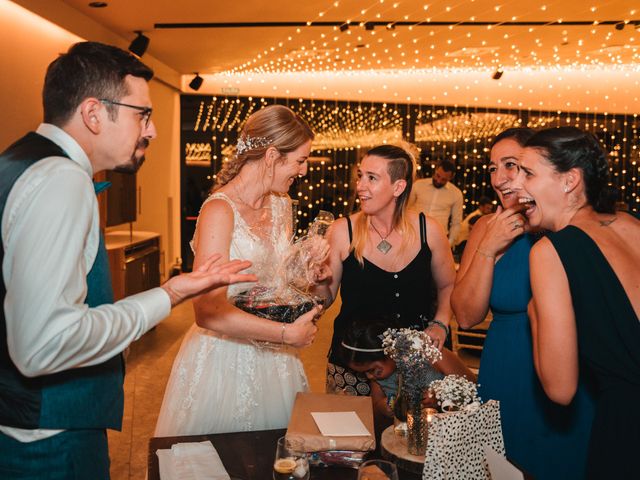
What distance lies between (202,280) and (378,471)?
0.62 m

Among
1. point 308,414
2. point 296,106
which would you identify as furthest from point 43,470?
point 296,106

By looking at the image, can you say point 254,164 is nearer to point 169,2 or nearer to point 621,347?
point 621,347

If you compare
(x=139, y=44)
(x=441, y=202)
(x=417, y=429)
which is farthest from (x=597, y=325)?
(x=441, y=202)

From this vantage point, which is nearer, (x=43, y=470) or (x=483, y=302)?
(x=43, y=470)

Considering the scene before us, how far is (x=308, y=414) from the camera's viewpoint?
190cm

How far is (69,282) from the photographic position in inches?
50.6

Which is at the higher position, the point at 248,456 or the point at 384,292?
the point at 384,292

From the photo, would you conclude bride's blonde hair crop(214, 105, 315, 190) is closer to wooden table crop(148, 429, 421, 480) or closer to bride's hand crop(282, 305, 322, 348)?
bride's hand crop(282, 305, 322, 348)

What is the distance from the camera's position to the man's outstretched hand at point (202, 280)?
5.02 feet

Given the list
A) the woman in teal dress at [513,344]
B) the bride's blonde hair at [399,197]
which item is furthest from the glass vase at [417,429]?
the bride's blonde hair at [399,197]

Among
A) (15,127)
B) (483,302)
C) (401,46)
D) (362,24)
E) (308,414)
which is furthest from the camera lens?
(401,46)

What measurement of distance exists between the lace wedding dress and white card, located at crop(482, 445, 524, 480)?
1.08 metres

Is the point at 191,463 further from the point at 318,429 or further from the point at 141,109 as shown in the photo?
the point at 141,109

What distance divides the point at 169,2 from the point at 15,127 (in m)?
2.00
